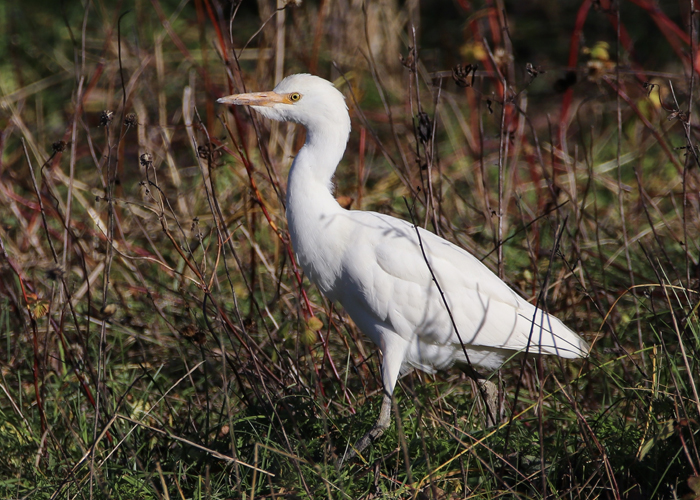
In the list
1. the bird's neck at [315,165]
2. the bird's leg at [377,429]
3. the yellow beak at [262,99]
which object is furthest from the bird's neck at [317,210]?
the bird's leg at [377,429]

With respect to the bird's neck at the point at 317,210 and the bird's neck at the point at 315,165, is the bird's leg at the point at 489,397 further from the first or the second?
the bird's neck at the point at 315,165

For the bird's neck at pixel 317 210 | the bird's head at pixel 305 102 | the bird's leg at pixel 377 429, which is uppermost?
the bird's head at pixel 305 102

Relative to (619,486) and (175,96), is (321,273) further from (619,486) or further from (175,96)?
(175,96)

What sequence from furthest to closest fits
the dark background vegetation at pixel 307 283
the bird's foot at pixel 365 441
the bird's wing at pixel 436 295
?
the bird's wing at pixel 436 295, the bird's foot at pixel 365 441, the dark background vegetation at pixel 307 283

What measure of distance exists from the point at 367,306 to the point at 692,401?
1.08 metres

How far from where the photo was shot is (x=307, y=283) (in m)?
3.84

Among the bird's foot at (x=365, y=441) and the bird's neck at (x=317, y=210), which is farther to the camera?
the bird's neck at (x=317, y=210)

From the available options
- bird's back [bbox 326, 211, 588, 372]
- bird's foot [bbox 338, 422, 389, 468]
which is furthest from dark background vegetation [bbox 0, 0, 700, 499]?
bird's back [bbox 326, 211, 588, 372]

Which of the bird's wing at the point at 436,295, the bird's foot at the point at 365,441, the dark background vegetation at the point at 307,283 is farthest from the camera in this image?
the bird's wing at the point at 436,295

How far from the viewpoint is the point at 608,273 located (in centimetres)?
346

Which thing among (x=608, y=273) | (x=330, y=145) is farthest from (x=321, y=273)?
(x=608, y=273)

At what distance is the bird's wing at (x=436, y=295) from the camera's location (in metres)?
2.51

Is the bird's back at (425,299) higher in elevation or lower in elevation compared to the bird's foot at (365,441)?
higher

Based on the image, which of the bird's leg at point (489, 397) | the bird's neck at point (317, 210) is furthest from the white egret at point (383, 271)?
A: the bird's leg at point (489, 397)
